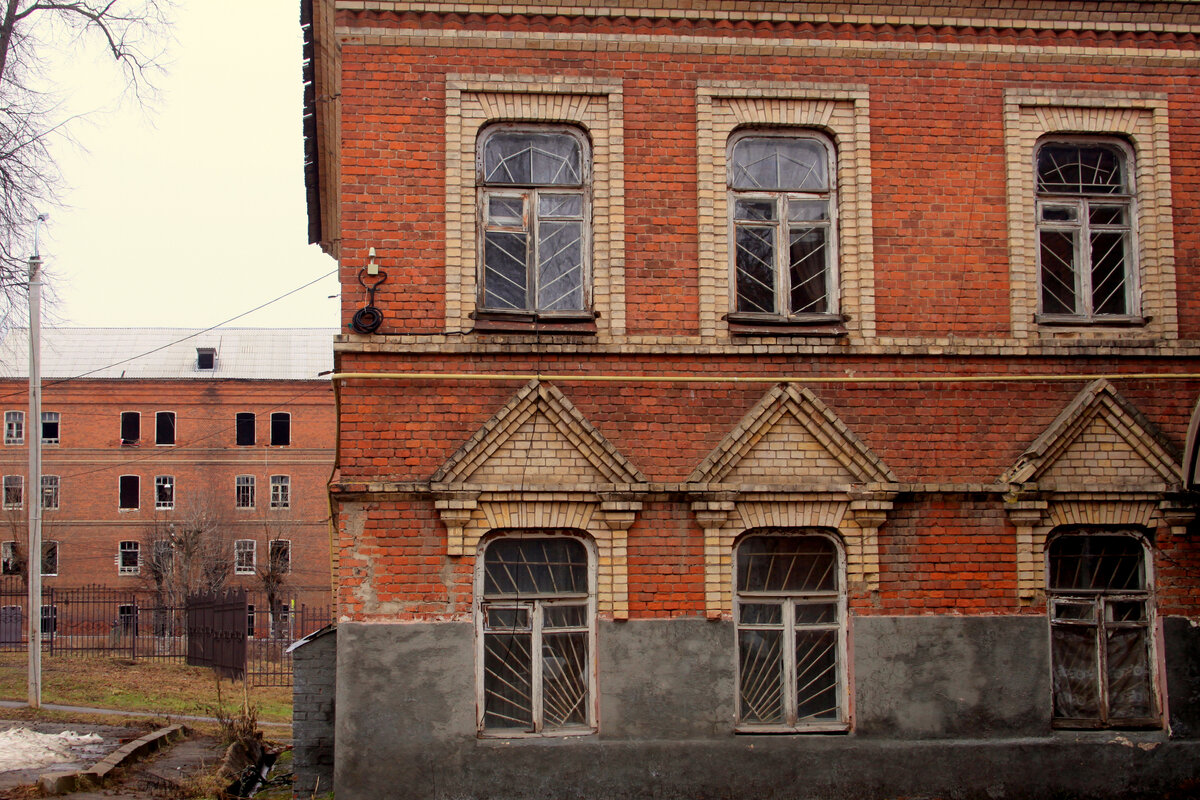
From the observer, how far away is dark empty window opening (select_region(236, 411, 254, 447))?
43.3 meters

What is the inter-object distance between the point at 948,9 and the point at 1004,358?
2.87 meters

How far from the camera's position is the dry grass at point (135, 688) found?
16.0 meters

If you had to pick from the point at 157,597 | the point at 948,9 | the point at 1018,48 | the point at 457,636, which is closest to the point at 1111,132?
the point at 1018,48

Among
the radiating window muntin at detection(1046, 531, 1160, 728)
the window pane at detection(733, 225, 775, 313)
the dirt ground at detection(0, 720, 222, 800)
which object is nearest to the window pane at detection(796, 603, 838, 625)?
the radiating window muntin at detection(1046, 531, 1160, 728)

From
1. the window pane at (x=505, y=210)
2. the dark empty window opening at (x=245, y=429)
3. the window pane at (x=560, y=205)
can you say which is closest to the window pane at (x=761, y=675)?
the window pane at (x=560, y=205)

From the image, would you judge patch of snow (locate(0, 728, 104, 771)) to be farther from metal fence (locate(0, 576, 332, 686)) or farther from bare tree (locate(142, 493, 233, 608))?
bare tree (locate(142, 493, 233, 608))

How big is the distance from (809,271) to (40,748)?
26.7 ft

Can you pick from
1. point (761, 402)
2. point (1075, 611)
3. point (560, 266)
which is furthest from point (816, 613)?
point (560, 266)

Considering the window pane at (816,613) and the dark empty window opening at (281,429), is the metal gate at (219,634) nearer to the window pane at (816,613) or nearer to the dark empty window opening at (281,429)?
the window pane at (816,613)

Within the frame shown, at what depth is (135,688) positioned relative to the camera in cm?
1761

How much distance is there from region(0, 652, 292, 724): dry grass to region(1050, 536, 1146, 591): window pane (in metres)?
11.0

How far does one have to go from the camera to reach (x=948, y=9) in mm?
8914

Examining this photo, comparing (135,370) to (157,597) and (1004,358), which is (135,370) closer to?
(157,597)

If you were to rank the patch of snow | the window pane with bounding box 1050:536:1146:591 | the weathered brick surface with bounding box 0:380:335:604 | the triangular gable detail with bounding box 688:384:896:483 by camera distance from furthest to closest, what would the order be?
the weathered brick surface with bounding box 0:380:335:604, the patch of snow, the window pane with bounding box 1050:536:1146:591, the triangular gable detail with bounding box 688:384:896:483
